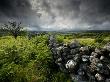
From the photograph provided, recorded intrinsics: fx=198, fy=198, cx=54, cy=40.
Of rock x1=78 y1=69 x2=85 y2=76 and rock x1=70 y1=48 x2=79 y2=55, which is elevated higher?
rock x1=70 y1=48 x2=79 y2=55

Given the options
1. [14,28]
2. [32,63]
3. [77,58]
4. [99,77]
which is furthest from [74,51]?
[14,28]

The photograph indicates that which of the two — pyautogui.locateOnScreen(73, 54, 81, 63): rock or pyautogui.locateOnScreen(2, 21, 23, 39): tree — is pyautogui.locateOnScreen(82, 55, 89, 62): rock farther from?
pyautogui.locateOnScreen(2, 21, 23, 39): tree

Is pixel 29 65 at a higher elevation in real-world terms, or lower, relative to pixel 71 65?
lower

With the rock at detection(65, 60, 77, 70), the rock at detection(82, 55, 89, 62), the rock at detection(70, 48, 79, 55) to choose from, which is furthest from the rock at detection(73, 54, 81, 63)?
the rock at detection(70, 48, 79, 55)

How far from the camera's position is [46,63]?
3612 cm

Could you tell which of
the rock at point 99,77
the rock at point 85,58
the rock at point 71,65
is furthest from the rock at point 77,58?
the rock at point 99,77

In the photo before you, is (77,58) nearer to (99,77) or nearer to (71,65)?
(71,65)

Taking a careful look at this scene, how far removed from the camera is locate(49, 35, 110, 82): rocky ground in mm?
26719

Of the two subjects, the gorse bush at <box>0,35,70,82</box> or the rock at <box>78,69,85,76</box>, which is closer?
the rock at <box>78,69,85,76</box>

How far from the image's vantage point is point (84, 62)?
29750 millimetres

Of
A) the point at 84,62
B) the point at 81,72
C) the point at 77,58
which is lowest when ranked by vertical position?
the point at 81,72

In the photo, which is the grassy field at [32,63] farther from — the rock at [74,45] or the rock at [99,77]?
the rock at [99,77]

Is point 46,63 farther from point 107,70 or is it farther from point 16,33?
point 16,33

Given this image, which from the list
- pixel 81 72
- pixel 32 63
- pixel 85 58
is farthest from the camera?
pixel 32 63
